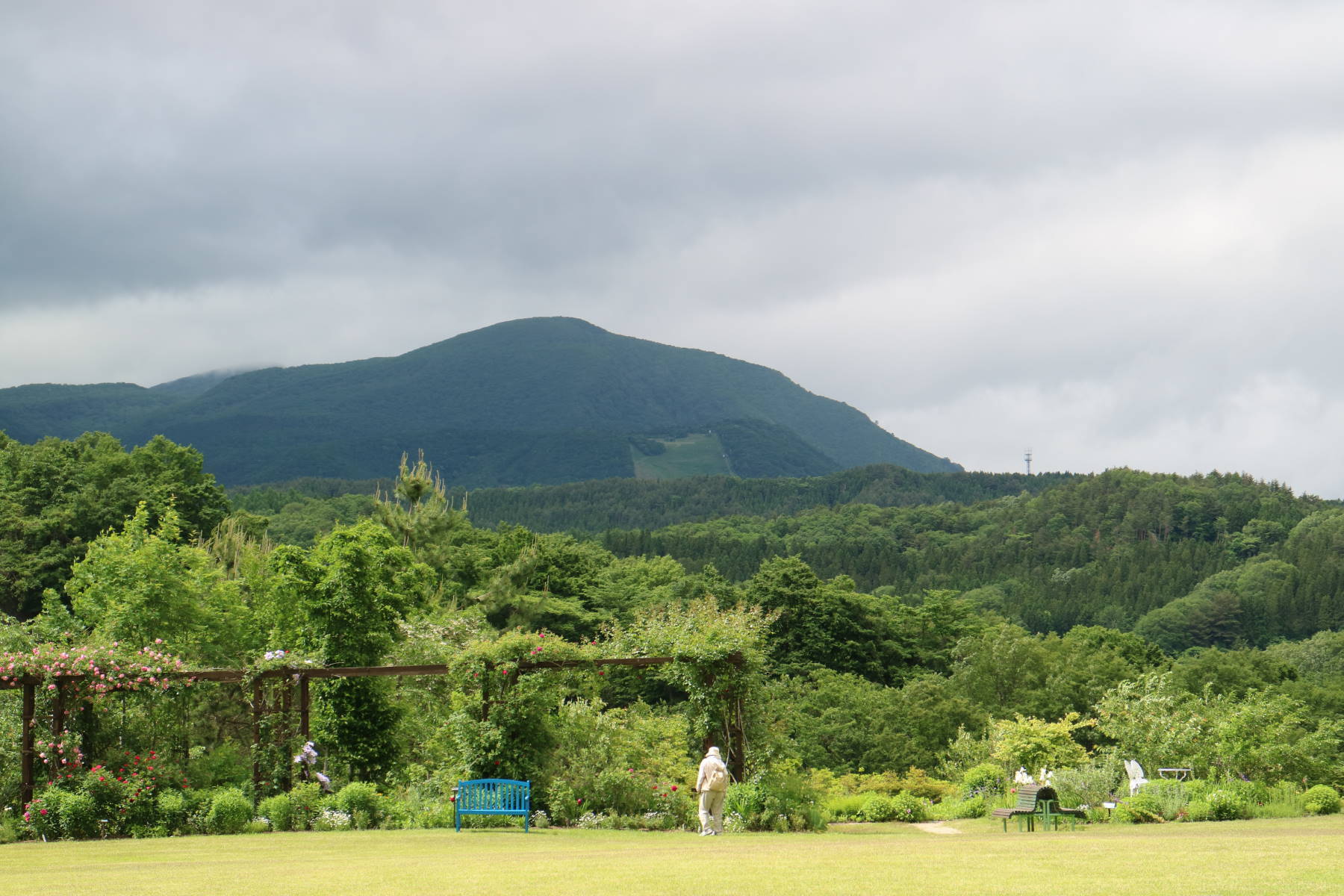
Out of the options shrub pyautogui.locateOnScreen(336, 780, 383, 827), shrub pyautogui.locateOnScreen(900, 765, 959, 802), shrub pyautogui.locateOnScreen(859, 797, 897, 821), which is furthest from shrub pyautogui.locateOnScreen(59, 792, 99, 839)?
shrub pyautogui.locateOnScreen(900, 765, 959, 802)

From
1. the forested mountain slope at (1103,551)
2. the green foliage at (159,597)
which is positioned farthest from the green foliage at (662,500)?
the green foliage at (159,597)

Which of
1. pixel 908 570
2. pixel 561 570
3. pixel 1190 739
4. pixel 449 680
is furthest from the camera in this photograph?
pixel 908 570

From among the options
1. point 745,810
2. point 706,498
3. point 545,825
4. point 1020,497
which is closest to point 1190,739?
point 745,810

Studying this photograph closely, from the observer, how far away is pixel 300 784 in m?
16.8

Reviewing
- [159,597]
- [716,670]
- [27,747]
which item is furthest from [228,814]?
[159,597]

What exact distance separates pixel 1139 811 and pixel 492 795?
365 inches

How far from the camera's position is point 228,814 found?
51.8ft

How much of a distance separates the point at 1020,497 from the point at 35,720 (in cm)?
15251

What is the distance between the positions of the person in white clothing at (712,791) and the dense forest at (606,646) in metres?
1.01

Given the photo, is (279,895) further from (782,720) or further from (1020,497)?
(1020,497)

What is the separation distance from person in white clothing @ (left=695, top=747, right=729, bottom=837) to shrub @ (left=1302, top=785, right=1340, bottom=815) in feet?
29.0

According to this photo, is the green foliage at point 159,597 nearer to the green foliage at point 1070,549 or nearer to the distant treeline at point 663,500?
the green foliage at point 1070,549

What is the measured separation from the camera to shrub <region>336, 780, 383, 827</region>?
631 inches

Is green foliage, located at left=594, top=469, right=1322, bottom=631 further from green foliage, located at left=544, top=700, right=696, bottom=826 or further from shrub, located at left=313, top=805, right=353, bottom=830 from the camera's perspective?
shrub, located at left=313, top=805, right=353, bottom=830
